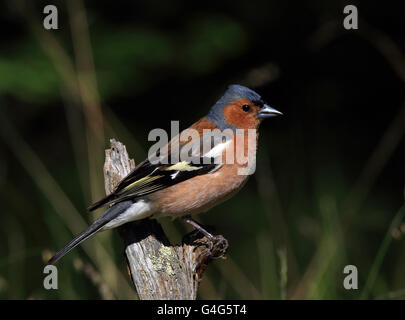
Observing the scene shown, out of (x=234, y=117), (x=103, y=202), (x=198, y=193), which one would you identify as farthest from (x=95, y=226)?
(x=234, y=117)

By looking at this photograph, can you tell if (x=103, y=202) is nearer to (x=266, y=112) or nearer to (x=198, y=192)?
(x=198, y=192)

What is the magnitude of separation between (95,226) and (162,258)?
0.52m

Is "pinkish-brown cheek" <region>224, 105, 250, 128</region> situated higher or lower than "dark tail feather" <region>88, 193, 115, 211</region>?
higher

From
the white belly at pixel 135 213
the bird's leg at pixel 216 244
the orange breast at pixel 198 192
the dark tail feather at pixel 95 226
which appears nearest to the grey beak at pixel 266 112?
the orange breast at pixel 198 192

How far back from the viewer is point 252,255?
5.44m

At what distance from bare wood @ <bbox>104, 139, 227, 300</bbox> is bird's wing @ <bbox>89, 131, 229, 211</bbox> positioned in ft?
0.59

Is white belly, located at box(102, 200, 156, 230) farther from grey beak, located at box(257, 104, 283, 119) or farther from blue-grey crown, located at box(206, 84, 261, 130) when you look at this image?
grey beak, located at box(257, 104, 283, 119)

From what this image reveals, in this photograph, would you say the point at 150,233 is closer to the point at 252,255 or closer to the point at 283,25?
the point at 252,255

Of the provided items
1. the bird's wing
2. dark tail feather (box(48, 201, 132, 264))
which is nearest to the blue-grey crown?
the bird's wing

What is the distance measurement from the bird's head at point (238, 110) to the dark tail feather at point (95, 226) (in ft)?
3.19

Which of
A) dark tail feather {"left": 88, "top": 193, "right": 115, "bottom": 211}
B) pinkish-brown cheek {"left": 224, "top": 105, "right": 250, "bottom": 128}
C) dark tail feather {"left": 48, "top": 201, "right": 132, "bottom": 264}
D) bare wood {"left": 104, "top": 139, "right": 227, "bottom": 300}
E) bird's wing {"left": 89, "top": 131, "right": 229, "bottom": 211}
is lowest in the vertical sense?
bare wood {"left": 104, "top": 139, "right": 227, "bottom": 300}

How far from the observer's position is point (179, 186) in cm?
374

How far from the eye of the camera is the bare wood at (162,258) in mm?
3039

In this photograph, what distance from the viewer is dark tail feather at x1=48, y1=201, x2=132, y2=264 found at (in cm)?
340
